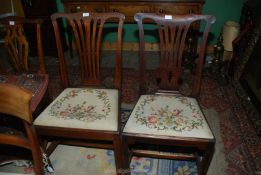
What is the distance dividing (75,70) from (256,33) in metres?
2.13

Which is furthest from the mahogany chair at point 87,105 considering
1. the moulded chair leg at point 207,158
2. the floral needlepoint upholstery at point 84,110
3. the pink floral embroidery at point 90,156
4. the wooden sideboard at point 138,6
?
the wooden sideboard at point 138,6

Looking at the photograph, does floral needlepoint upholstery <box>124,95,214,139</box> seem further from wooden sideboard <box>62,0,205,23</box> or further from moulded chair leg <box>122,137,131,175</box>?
wooden sideboard <box>62,0,205,23</box>

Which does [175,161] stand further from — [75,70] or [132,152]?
[75,70]

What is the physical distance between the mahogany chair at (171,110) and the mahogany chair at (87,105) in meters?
0.13

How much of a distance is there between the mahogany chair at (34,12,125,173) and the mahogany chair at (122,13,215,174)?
13cm

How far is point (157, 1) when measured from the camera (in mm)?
2719

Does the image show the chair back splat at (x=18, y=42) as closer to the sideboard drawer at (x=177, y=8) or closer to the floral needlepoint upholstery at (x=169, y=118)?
the floral needlepoint upholstery at (x=169, y=118)

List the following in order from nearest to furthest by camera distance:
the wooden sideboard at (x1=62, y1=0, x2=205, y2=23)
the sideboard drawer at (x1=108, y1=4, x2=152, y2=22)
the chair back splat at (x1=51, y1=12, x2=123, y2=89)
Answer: the chair back splat at (x1=51, y1=12, x2=123, y2=89)
the wooden sideboard at (x1=62, y1=0, x2=205, y2=23)
the sideboard drawer at (x1=108, y1=4, x2=152, y2=22)

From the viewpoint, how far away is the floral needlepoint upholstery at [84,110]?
4.66ft

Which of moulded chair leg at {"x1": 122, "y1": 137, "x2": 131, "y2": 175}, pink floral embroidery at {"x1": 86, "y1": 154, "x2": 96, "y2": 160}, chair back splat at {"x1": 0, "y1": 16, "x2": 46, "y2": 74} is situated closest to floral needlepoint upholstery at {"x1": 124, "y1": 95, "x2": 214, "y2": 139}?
moulded chair leg at {"x1": 122, "y1": 137, "x2": 131, "y2": 175}

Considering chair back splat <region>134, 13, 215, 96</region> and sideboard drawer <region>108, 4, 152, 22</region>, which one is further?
sideboard drawer <region>108, 4, 152, 22</region>

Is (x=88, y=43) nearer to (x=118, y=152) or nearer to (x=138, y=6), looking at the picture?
(x=118, y=152)

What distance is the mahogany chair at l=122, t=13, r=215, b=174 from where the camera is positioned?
4.40 ft

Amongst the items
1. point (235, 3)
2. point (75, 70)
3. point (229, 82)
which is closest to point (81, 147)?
point (75, 70)
